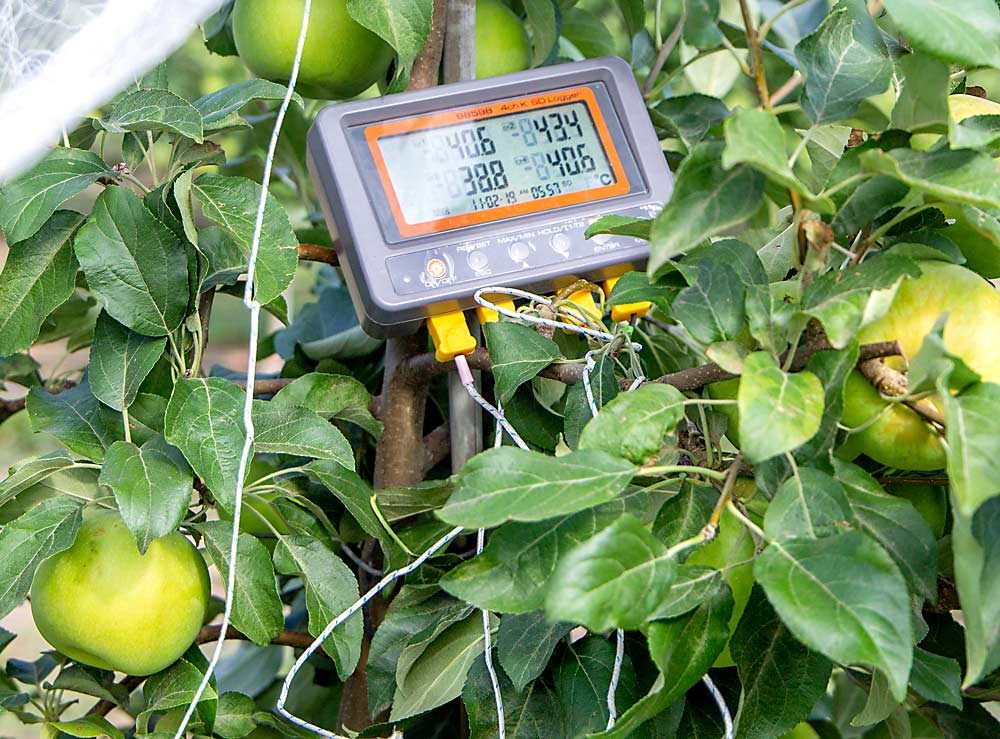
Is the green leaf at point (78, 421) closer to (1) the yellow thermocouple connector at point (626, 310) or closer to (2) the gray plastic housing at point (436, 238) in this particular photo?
(2) the gray plastic housing at point (436, 238)

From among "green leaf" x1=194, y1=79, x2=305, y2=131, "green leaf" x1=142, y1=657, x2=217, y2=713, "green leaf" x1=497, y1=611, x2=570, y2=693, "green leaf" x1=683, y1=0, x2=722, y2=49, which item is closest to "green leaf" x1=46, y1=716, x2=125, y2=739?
"green leaf" x1=142, y1=657, x2=217, y2=713

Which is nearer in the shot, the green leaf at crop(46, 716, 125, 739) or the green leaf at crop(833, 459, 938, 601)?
the green leaf at crop(833, 459, 938, 601)

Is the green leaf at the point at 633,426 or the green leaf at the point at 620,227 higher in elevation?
the green leaf at the point at 620,227

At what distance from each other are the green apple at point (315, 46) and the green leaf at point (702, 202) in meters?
0.32

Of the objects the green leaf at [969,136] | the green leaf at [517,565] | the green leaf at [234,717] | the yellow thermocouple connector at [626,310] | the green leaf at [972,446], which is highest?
the green leaf at [969,136]

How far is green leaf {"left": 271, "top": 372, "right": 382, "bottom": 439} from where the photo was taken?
2.01 feet

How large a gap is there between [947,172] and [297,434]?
0.34 meters

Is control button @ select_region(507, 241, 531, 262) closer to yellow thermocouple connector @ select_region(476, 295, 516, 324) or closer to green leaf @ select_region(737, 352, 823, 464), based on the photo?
yellow thermocouple connector @ select_region(476, 295, 516, 324)

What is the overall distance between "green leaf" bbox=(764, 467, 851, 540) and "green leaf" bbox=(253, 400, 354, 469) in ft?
0.77

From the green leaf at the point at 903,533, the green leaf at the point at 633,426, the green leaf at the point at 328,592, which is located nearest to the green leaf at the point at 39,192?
the green leaf at the point at 328,592

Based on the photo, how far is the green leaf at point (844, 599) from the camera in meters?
0.33

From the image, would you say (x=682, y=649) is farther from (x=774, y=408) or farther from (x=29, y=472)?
(x=29, y=472)

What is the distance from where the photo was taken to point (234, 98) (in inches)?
22.3

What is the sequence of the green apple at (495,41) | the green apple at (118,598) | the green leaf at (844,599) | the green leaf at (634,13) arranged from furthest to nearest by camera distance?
the green leaf at (634,13), the green apple at (495,41), the green apple at (118,598), the green leaf at (844,599)
